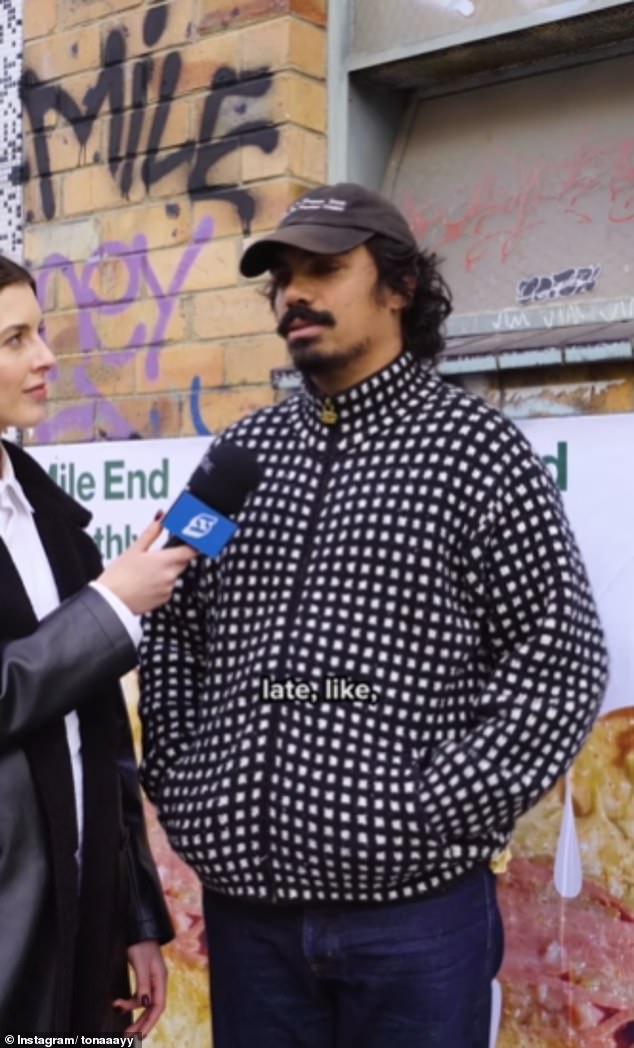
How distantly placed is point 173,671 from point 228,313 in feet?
4.55

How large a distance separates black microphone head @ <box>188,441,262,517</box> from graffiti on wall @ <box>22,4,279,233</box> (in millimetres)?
1465

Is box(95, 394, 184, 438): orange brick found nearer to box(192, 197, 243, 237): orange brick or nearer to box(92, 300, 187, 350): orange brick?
box(92, 300, 187, 350): orange brick

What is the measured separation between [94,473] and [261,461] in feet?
4.71

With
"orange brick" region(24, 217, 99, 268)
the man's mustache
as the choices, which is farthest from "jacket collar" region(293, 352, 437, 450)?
"orange brick" region(24, 217, 99, 268)

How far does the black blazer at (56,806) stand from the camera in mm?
2402

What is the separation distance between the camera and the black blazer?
2402mm

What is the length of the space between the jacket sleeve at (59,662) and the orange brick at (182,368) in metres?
1.56

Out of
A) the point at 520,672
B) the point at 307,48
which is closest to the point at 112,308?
the point at 307,48

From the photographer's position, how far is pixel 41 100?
14.5 feet

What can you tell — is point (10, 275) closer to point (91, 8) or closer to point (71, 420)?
point (71, 420)

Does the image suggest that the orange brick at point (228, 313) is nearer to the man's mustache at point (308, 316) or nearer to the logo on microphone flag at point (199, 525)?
the man's mustache at point (308, 316)

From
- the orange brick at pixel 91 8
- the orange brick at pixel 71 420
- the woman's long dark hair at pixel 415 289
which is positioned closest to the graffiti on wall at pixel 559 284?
the woman's long dark hair at pixel 415 289

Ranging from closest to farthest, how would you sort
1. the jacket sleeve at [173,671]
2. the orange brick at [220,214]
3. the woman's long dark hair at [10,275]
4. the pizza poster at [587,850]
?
the woman's long dark hair at [10,275] < the jacket sleeve at [173,671] < the pizza poster at [587,850] < the orange brick at [220,214]

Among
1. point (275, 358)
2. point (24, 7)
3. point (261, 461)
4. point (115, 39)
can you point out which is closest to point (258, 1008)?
point (261, 461)
